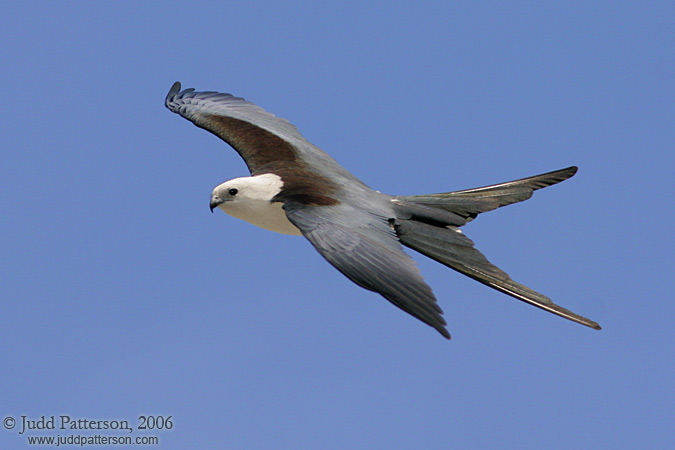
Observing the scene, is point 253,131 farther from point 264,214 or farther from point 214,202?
point 264,214

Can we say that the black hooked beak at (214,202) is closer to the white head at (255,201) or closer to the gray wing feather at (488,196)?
the white head at (255,201)

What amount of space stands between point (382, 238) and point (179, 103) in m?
5.09

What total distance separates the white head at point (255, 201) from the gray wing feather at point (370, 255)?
0.64 metres

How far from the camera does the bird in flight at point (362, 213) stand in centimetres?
774

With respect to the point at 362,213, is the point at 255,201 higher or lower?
higher

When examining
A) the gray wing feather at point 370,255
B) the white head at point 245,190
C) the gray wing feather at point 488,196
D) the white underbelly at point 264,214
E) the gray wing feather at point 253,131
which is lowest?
the gray wing feather at point 370,255

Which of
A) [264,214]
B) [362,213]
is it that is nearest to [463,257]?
[362,213]

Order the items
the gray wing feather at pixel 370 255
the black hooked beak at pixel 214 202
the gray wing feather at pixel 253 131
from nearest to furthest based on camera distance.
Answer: the gray wing feather at pixel 370 255 → the black hooked beak at pixel 214 202 → the gray wing feather at pixel 253 131

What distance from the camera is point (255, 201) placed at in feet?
31.3

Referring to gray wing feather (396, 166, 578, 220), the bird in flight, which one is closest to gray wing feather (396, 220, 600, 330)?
the bird in flight

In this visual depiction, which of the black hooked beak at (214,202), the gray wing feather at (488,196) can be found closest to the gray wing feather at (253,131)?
the black hooked beak at (214,202)

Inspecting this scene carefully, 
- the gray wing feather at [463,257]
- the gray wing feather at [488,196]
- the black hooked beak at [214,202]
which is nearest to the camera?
the gray wing feather at [463,257]

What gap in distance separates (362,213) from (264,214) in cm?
122

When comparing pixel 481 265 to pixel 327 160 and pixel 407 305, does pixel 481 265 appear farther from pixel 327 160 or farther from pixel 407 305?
pixel 327 160
